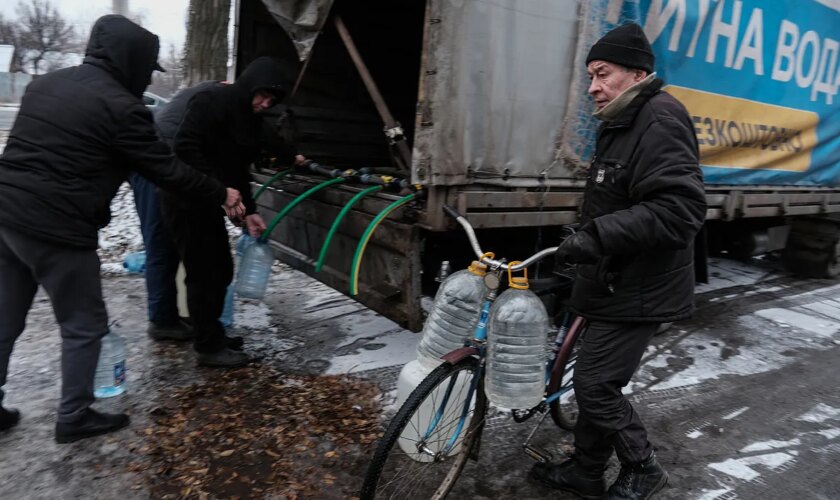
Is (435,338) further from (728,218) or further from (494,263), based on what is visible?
(728,218)

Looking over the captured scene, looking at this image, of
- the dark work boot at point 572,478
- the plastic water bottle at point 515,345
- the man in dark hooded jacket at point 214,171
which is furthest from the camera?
the man in dark hooded jacket at point 214,171

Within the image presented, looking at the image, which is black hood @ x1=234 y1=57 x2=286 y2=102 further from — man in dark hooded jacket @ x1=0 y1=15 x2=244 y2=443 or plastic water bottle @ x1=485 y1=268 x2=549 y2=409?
plastic water bottle @ x1=485 y1=268 x2=549 y2=409

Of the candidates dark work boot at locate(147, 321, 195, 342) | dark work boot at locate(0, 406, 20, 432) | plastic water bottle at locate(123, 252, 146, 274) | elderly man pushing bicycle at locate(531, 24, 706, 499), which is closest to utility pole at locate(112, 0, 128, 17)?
plastic water bottle at locate(123, 252, 146, 274)

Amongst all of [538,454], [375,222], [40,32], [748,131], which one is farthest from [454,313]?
[40,32]

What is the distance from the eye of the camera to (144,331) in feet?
13.7

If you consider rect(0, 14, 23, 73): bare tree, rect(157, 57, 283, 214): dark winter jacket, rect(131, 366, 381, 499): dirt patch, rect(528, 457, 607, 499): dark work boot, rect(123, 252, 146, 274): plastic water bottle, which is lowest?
rect(131, 366, 381, 499): dirt patch

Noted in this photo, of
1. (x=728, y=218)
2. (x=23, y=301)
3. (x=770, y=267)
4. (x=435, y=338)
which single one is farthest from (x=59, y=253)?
(x=770, y=267)

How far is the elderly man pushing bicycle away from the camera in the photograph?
2.02m

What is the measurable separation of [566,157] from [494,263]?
138cm

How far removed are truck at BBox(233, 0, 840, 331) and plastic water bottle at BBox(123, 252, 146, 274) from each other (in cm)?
193

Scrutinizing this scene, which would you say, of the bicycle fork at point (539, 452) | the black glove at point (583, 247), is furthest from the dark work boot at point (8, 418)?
the black glove at point (583, 247)

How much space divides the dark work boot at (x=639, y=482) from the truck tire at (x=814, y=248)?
5704 millimetres

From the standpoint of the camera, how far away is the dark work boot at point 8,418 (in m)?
2.80

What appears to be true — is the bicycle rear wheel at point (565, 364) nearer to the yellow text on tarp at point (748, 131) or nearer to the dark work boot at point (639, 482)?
the dark work boot at point (639, 482)
